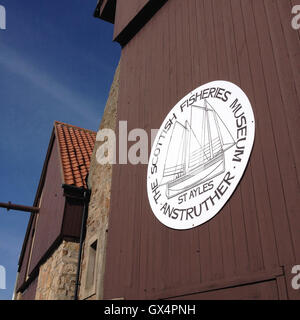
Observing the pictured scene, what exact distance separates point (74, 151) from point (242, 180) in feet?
29.5

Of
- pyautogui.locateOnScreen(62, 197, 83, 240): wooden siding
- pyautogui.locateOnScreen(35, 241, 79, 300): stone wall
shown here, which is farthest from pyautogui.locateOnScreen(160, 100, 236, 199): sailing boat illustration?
pyautogui.locateOnScreen(62, 197, 83, 240): wooden siding

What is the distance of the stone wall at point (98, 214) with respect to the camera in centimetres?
702

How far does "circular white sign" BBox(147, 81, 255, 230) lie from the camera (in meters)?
3.45

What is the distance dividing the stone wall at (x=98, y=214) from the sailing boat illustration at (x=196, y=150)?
131 inches

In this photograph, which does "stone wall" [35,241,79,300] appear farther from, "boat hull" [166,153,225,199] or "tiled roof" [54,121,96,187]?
"boat hull" [166,153,225,199]

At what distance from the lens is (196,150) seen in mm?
4020

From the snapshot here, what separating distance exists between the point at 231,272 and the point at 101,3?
7.27 m

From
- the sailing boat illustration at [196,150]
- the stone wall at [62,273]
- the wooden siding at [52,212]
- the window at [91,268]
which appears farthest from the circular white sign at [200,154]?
the wooden siding at [52,212]

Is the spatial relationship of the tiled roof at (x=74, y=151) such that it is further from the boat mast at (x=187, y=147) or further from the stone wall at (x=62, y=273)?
the boat mast at (x=187, y=147)

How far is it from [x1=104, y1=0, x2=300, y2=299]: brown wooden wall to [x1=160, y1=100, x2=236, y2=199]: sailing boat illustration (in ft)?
1.26

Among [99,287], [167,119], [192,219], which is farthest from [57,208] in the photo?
[192,219]

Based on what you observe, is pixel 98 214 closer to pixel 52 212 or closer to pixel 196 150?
pixel 52 212

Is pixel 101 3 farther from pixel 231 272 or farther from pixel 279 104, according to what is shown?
pixel 231 272

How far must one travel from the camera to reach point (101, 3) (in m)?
8.45
